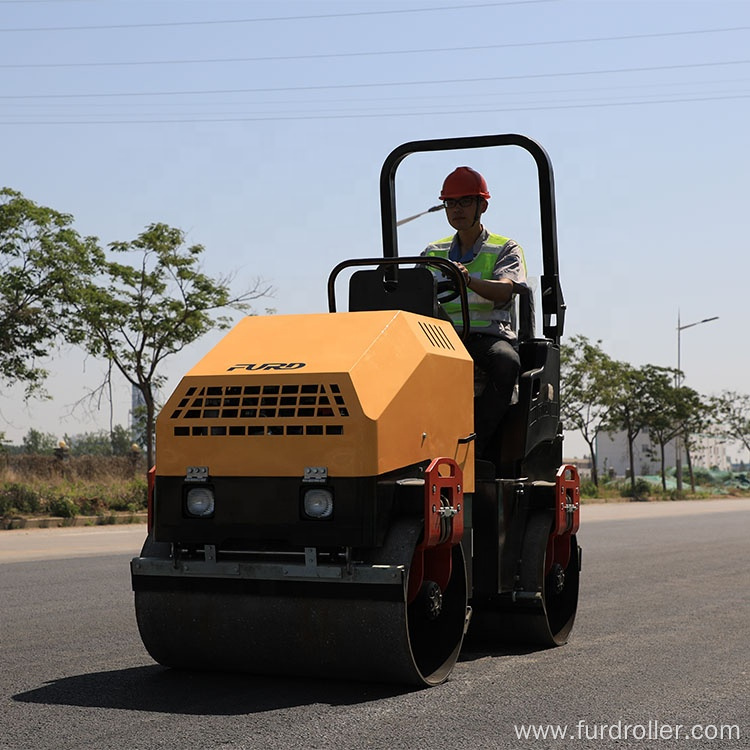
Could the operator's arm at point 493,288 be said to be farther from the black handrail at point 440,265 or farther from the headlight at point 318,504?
the headlight at point 318,504

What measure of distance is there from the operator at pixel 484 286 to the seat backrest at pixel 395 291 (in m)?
0.28

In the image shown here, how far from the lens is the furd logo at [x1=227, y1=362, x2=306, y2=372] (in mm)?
5642

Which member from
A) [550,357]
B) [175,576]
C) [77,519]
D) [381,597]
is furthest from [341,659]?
[77,519]

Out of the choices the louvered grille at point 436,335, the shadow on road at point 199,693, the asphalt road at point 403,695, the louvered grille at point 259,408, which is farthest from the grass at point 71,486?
the louvered grille at point 259,408

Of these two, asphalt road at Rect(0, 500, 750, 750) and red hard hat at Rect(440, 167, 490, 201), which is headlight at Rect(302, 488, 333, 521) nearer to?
asphalt road at Rect(0, 500, 750, 750)

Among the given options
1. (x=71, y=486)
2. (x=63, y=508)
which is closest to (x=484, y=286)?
(x=63, y=508)

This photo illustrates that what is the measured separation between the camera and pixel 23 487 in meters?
24.0

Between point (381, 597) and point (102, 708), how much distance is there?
1.29m

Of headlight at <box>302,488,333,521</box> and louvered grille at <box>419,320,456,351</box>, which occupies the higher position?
louvered grille at <box>419,320,456,351</box>

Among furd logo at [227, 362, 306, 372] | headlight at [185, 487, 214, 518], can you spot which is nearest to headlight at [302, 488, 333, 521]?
headlight at [185, 487, 214, 518]

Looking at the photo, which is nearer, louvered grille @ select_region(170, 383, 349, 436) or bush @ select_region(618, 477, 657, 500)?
louvered grille @ select_region(170, 383, 349, 436)

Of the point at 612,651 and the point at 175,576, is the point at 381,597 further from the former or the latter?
the point at 612,651

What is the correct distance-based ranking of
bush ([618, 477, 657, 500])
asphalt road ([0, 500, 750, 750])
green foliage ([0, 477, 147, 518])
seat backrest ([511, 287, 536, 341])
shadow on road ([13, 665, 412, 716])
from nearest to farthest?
asphalt road ([0, 500, 750, 750]), shadow on road ([13, 665, 412, 716]), seat backrest ([511, 287, 536, 341]), green foliage ([0, 477, 147, 518]), bush ([618, 477, 657, 500])

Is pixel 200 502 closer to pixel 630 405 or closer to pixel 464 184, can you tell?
pixel 464 184
